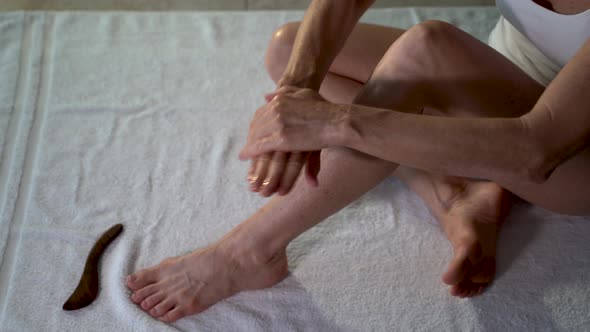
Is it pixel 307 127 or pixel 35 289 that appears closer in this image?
pixel 307 127

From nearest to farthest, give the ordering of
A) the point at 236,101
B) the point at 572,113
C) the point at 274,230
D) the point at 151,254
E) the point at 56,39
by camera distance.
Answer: the point at 572,113 < the point at 274,230 < the point at 151,254 < the point at 236,101 < the point at 56,39

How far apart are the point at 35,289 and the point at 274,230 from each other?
400 millimetres

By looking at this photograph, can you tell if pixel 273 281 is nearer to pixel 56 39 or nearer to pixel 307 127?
pixel 307 127

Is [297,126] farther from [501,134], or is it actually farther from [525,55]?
[525,55]

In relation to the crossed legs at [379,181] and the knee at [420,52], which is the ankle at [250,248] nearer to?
the crossed legs at [379,181]

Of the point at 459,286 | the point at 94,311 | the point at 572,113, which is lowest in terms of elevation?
the point at 459,286

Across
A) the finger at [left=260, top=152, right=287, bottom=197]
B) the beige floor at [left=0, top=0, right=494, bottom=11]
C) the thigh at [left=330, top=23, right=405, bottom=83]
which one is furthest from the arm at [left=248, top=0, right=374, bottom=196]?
the beige floor at [left=0, top=0, right=494, bottom=11]

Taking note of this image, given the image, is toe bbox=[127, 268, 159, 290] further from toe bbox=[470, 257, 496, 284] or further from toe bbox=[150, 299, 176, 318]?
toe bbox=[470, 257, 496, 284]

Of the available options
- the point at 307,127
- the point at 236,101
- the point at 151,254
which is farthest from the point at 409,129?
the point at 236,101

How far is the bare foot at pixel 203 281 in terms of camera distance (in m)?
0.98

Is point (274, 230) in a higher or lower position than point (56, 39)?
lower

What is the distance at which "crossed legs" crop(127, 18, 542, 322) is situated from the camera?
880mm

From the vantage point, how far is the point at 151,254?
41.6 inches

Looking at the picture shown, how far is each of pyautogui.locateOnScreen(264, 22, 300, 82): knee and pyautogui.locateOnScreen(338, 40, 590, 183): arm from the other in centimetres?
35
